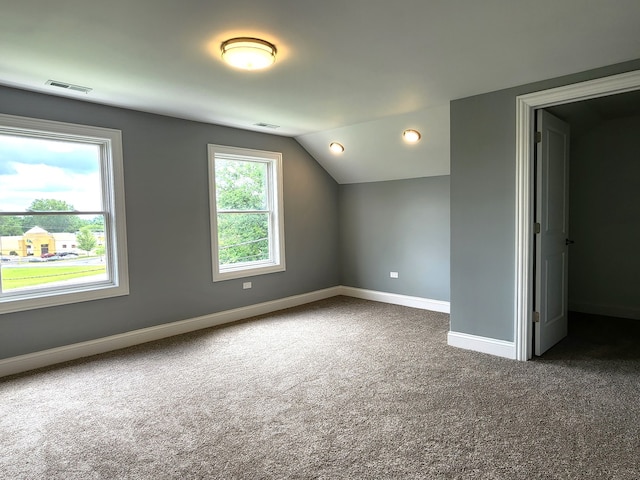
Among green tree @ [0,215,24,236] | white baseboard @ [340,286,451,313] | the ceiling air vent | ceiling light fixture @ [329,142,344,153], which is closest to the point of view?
the ceiling air vent

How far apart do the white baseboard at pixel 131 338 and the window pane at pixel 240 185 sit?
1314mm

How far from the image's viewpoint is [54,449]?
7.43 ft

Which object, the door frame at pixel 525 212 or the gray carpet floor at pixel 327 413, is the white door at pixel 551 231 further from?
the gray carpet floor at pixel 327 413

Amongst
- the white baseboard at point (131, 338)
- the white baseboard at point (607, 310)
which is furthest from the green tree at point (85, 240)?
the white baseboard at point (607, 310)

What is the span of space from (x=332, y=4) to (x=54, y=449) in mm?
2861

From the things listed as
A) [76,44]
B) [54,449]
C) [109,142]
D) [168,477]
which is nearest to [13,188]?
[109,142]

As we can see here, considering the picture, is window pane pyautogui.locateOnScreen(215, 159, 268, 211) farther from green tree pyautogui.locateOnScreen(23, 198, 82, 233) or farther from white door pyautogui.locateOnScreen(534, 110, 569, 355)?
white door pyautogui.locateOnScreen(534, 110, 569, 355)

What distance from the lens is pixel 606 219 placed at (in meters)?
4.75

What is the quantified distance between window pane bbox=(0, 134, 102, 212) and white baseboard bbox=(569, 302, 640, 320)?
222 inches

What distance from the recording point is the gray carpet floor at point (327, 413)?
2.06 m

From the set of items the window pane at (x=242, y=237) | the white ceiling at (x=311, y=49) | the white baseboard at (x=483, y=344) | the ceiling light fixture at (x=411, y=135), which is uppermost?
the white ceiling at (x=311, y=49)

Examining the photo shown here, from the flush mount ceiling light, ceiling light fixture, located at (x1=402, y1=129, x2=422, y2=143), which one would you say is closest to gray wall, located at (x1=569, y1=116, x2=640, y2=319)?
ceiling light fixture, located at (x1=402, y1=129, x2=422, y2=143)

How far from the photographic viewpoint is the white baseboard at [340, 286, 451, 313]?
5.11 metres

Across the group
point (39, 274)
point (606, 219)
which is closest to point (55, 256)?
Result: point (39, 274)
